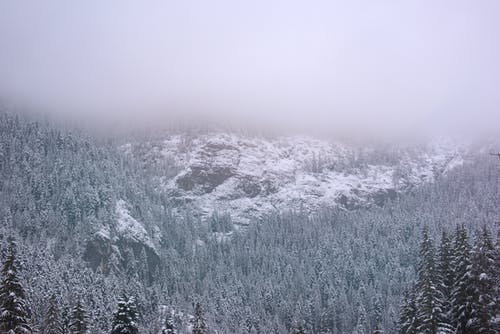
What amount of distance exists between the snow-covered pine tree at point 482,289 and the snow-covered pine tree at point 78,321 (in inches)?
1446

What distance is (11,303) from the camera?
43.1 m

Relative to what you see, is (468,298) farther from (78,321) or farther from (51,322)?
(51,322)

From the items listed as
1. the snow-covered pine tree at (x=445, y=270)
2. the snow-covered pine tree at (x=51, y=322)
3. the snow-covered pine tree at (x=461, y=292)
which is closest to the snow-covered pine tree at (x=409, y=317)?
the snow-covered pine tree at (x=445, y=270)

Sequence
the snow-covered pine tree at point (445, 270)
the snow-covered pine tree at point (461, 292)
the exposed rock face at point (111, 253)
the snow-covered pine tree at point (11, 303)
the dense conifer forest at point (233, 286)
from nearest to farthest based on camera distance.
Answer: the snow-covered pine tree at point (11, 303), the dense conifer forest at point (233, 286), the snow-covered pine tree at point (461, 292), the snow-covered pine tree at point (445, 270), the exposed rock face at point (111, 253)

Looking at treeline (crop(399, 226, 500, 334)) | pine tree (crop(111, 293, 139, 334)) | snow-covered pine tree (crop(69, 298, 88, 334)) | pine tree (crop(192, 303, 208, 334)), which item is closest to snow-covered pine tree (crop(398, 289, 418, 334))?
treeline (crop(399, 226, 500, 334))

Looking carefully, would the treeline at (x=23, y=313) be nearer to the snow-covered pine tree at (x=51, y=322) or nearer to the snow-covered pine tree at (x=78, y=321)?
the snow-covered pine tree at (x=78, y=321)

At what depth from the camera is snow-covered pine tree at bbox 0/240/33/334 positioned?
42.8 m

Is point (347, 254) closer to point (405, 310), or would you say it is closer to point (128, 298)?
point (405, 310)

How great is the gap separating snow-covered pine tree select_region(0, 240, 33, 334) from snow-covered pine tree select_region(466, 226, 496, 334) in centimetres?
3991

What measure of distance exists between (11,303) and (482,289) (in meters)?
42.0

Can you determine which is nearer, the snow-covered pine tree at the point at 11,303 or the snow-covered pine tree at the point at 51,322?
the snow-covered pine tree at the point at 11,303

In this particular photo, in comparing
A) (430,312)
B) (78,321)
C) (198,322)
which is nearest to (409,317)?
(430,312)

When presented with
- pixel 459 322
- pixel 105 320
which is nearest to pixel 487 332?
pixel 459 322

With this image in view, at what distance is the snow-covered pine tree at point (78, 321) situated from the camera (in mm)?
49438
